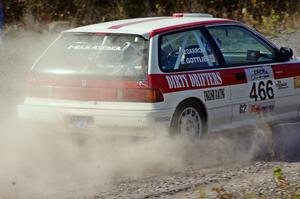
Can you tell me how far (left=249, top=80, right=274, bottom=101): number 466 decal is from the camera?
10.2 meters

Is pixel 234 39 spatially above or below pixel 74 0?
below

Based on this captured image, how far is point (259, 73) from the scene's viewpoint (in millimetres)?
10367

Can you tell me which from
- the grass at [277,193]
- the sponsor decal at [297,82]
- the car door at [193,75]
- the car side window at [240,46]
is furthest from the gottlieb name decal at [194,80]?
the grass at [277,193]

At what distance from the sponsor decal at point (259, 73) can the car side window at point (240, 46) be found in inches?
4.0

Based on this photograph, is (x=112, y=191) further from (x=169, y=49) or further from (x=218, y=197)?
(x=169, y=49)

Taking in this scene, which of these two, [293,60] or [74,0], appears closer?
[293,60]

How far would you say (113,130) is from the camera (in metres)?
9.12

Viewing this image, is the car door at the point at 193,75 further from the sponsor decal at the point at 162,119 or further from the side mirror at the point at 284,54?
the side mirror at the point at 284,54

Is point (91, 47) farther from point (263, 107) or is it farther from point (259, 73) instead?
point (263, 107)

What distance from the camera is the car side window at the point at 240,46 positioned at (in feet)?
33.4

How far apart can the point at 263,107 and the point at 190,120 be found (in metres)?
1.29

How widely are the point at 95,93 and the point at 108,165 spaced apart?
788mm

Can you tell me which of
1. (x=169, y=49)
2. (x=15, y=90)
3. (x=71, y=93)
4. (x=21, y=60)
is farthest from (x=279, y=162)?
(x=21, y=60)

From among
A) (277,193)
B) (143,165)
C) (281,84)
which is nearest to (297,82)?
(281,84)
